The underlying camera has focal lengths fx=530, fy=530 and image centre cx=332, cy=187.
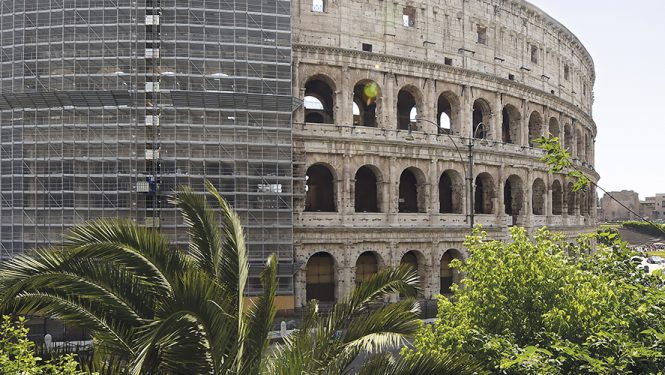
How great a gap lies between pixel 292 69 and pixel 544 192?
59.6 feet

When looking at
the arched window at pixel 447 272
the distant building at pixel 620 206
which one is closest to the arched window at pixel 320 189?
the arched window at pixel 447 272

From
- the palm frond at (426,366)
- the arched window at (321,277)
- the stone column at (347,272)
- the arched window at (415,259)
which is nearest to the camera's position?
the palm frond at (426,366)

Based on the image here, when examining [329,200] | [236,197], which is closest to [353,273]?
[329,200]

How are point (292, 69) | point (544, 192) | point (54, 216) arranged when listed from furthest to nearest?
point (544, 192), point (292, 69), point (54, 216)

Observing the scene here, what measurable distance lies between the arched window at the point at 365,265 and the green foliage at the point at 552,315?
1743cm

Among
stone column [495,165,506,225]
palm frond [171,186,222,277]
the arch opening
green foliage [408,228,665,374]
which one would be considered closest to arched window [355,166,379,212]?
stone column [495,165,506,225]

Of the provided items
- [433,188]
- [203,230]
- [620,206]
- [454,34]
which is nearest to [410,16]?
[454,34]

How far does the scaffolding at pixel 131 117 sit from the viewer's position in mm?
22281

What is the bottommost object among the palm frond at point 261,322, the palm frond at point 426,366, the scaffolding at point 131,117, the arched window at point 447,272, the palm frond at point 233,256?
the arched window at point 447,272

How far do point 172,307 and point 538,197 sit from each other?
1221 inches

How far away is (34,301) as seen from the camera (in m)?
7.15

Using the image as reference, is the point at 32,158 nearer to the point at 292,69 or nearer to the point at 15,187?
the point at 15,187

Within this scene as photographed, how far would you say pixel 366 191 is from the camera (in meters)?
28.9

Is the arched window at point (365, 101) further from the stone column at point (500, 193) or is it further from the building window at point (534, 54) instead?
the building window at point (534, 54)
